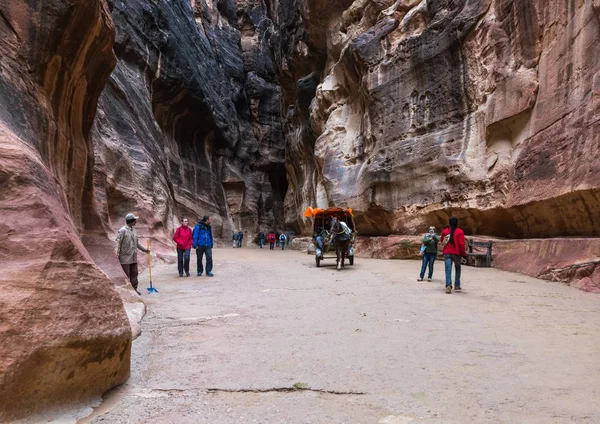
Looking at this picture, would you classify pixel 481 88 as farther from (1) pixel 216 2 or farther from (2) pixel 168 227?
(1) pixel 216 2

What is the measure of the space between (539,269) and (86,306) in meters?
10.0

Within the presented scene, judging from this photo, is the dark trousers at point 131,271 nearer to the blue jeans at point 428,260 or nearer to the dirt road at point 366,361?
the dirt road at point 366,361

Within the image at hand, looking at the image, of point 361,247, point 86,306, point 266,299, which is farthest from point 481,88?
point 86,306

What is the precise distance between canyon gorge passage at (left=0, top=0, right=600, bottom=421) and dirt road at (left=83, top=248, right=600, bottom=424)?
605mm

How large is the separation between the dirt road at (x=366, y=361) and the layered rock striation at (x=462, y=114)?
4739 mm

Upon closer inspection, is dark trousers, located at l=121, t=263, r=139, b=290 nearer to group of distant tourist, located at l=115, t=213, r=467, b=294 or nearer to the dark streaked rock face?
group of distant tourist, located at l=115, t=213, r=467, b=294

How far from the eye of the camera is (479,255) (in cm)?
1271

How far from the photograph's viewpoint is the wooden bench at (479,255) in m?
12.5

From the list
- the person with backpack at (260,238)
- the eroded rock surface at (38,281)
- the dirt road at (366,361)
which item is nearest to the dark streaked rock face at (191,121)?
the person with backpack at (260,238)

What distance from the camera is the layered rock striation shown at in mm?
10117

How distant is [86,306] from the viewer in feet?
9.66

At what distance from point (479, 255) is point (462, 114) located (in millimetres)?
5936

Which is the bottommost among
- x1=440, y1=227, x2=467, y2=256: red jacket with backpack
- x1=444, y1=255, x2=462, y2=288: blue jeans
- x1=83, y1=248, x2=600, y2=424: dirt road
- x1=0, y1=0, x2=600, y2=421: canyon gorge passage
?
x1=83, y1=248, x2=600, y2=424: dirt road

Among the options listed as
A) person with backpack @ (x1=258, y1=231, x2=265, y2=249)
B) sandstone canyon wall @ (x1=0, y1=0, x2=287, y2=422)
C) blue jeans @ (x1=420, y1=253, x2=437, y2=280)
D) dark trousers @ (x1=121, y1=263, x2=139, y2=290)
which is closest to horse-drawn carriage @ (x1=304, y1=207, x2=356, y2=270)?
blue jeans @ (x1=420, y1=253, x2=437, y2=280)
